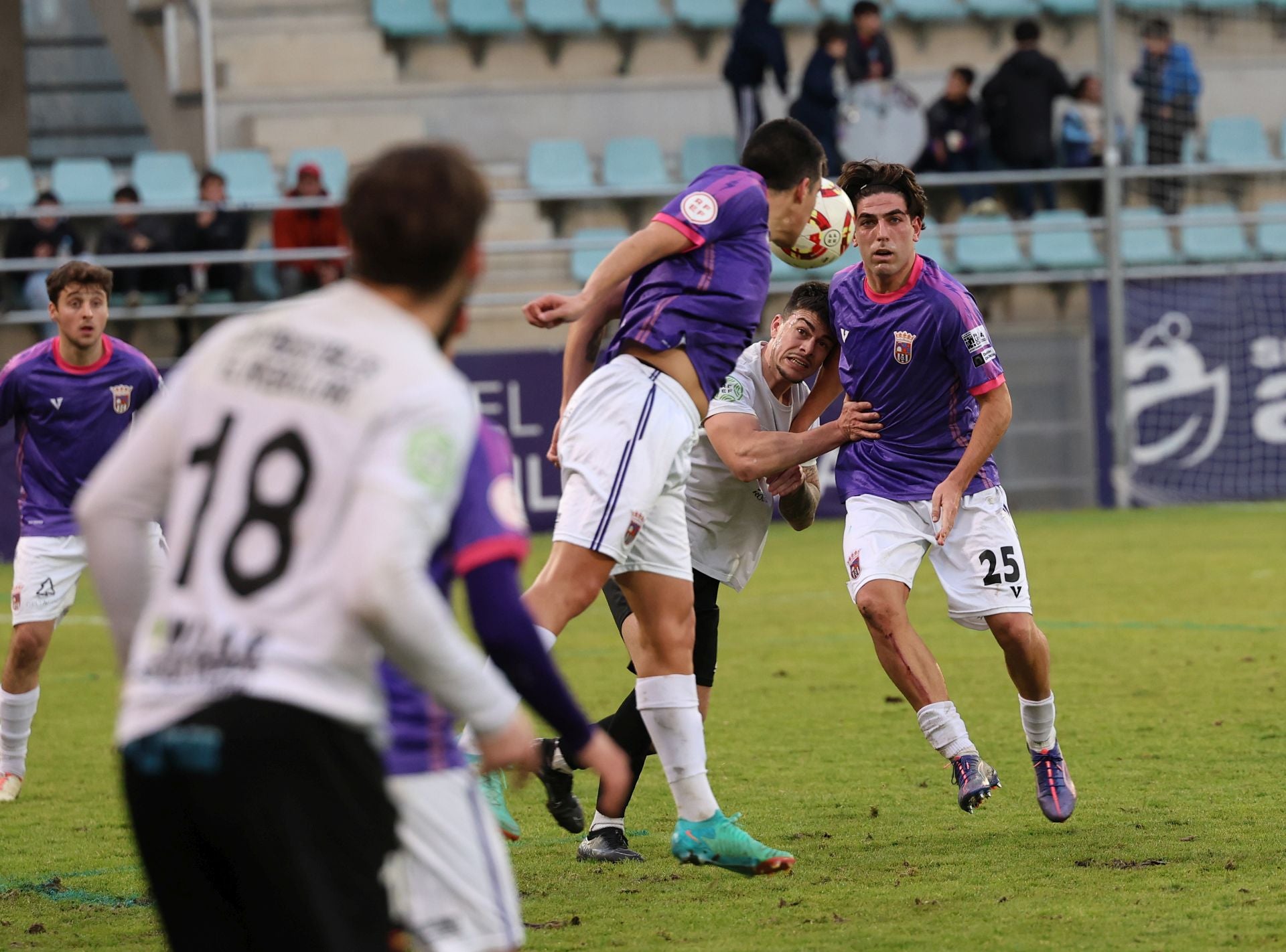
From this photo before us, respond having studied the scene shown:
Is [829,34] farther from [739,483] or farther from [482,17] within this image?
[739,483]

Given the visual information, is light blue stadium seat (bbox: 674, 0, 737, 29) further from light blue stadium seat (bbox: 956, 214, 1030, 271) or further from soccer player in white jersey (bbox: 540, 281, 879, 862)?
soccer player in white jersey (bbox: 540, 281, 879, 862)

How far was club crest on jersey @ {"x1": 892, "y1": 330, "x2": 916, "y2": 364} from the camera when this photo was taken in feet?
20.4

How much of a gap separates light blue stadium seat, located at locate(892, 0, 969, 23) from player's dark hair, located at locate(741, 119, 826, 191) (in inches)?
685

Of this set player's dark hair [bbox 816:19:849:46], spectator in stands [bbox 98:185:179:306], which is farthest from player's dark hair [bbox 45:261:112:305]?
player's dark hair [bbox 816:19:849:46]

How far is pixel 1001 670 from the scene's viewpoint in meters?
9.41

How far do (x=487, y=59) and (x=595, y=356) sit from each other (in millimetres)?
16685

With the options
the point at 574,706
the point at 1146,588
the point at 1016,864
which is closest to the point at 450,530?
the point at 574,706

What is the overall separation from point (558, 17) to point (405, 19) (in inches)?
72.1

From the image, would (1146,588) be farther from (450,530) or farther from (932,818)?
(450,530)

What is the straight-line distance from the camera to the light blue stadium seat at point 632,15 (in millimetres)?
21453

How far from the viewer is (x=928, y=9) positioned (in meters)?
22.0

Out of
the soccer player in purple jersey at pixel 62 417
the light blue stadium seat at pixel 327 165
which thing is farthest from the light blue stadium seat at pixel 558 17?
the soccer player in purple jersey at pixel 62 417

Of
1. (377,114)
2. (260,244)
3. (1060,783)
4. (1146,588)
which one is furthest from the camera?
(377,114)

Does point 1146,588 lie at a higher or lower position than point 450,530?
lower
